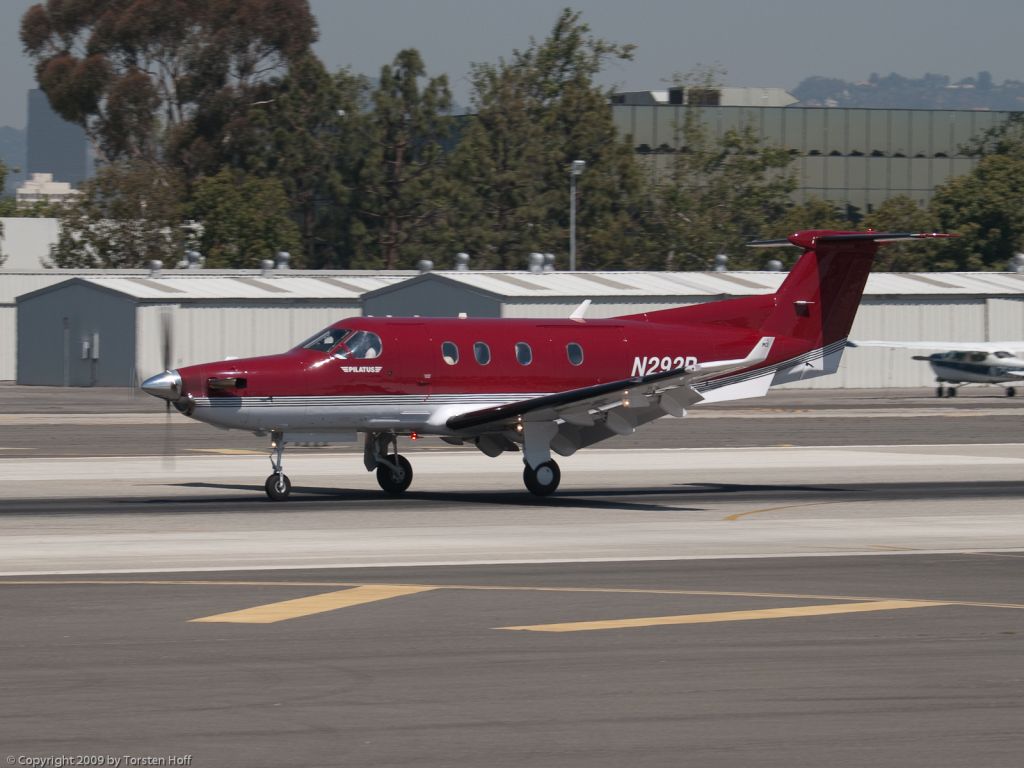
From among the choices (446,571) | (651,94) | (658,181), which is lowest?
(446,571)

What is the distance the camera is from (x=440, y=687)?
10.7m

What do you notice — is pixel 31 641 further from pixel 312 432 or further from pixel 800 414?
pixel 800 414

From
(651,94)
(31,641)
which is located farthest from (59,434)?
(651,94)

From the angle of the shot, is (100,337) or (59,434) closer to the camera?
(59,434)

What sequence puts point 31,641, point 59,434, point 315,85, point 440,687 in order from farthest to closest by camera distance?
point 315,85 → point 59,434 → point 31,641 → point 440,687

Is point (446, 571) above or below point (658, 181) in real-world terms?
below

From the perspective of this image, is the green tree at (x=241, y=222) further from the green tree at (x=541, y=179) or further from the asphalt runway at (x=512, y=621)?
the asphalt runway at (x=512, y=621)

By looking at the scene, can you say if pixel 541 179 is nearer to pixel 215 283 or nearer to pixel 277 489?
pixel 215 283

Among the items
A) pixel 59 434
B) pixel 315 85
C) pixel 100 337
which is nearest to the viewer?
pixel 59 434

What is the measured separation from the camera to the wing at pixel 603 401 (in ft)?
77.0

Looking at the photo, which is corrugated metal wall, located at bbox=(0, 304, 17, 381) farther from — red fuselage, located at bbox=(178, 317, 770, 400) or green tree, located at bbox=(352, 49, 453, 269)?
red fuselage, located at bbox=(178, 317, 770, 400)

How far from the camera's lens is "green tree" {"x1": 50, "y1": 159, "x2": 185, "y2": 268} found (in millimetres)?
89000

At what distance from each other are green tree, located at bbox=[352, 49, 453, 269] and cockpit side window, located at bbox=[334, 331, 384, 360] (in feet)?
241

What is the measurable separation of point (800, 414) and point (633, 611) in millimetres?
36604
